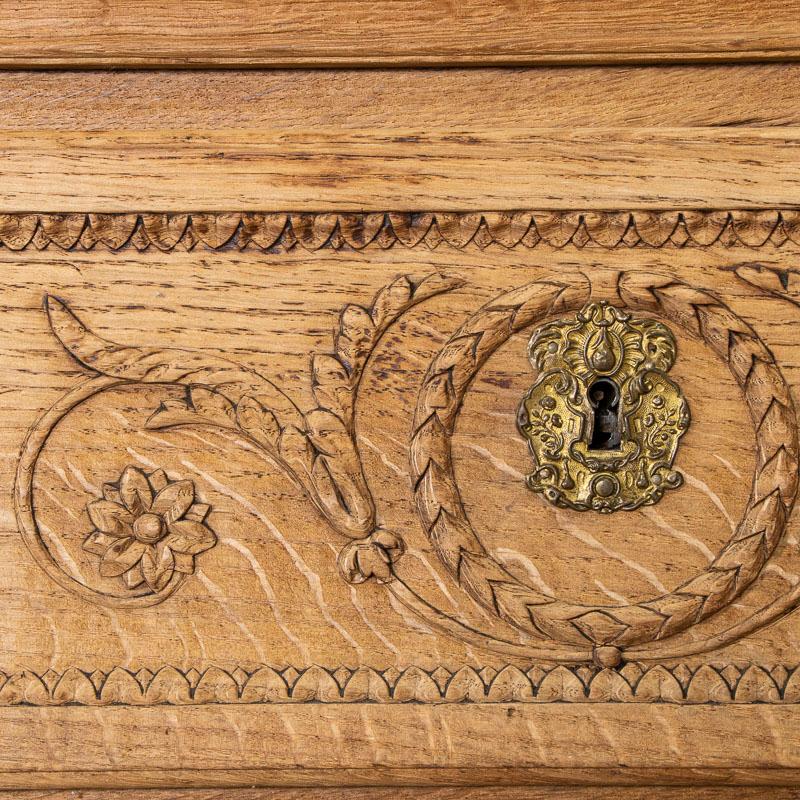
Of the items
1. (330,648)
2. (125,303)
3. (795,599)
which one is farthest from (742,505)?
(125,303)

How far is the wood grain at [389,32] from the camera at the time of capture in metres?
0.62

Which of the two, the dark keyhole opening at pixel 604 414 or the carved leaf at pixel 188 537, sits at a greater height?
the dark keyhole opening at pixel 604 414

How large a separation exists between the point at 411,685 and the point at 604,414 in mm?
214

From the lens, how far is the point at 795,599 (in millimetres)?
635

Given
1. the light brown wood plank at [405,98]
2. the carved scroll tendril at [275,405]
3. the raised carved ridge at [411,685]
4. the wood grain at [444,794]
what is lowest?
the wood grain at [444,794]

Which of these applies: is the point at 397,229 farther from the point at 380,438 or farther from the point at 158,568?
the point at 158,568

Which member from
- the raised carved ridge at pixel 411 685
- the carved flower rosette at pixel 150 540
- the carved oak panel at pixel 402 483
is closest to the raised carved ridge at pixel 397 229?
the carved oak panel at pixel 402 483

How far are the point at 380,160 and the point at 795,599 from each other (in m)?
0.39

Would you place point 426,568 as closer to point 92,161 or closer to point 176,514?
point 176,514

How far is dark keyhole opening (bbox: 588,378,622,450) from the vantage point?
64cm

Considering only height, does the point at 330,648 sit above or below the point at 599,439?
below

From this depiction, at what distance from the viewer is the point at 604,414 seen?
643mm

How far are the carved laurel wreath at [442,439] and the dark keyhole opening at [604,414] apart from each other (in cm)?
5

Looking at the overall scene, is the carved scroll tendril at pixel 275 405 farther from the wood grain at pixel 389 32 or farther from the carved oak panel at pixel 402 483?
the wood grain at pixel 389 32
